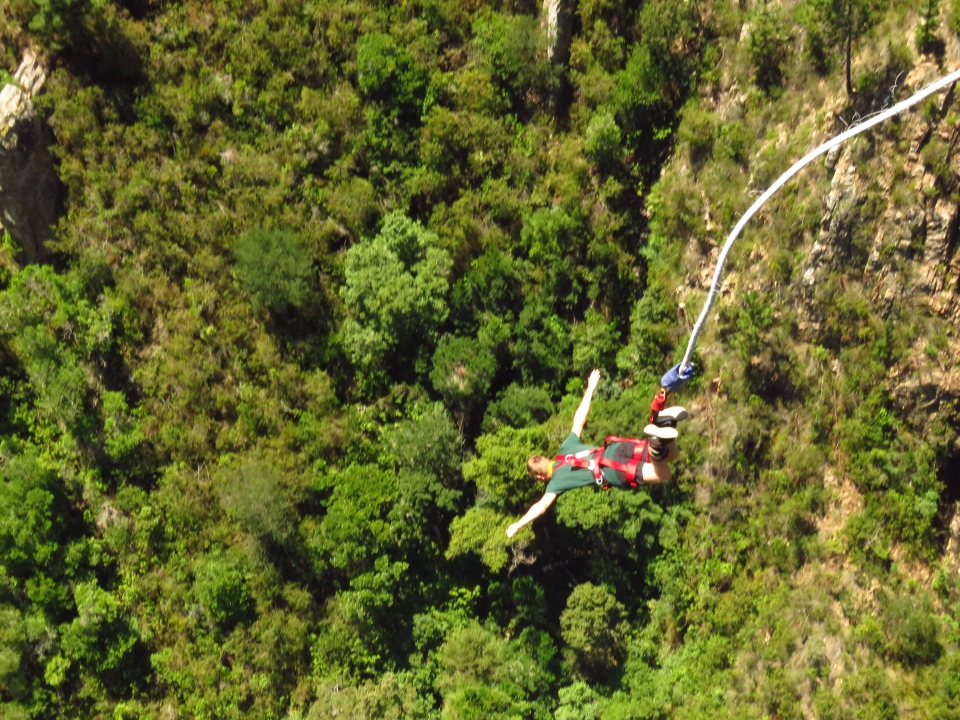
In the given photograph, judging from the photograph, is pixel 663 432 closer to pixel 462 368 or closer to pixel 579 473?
pixel 579 473

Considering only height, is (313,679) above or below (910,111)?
below

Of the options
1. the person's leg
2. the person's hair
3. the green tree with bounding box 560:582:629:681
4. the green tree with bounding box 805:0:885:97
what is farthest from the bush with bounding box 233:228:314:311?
the green tree with bounding box 805:0:885:97

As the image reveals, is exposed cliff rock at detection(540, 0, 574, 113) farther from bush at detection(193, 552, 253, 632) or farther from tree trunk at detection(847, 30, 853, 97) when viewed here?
bush at detection(193, 552, 253, 632)

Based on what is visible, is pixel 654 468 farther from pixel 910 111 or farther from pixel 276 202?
pixel 276 202

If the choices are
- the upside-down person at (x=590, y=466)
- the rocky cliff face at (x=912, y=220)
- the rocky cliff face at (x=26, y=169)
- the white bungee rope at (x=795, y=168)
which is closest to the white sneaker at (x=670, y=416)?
the white bungee rope at (x=795, y=168)

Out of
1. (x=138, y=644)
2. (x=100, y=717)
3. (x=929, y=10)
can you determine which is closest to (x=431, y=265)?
(x=929, y=10)

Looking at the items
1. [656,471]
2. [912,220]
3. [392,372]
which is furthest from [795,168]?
[392,372]

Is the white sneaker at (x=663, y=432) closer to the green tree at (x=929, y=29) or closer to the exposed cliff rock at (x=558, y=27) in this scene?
the green tree at (x=929, y=29)

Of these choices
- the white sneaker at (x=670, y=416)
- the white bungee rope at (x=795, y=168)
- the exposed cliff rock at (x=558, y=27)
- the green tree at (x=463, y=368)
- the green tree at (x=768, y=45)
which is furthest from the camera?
the green tree at (x=463, y=368)
